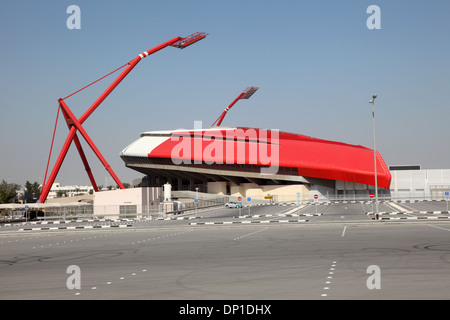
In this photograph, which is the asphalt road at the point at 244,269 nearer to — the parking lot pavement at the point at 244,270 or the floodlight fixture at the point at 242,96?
the parking lot pavement at the point at 244,270

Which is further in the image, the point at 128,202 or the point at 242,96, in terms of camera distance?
the point at 242,96

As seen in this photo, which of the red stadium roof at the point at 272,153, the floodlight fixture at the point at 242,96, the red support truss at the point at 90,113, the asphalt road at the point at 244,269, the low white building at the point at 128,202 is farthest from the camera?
the floodlight fixture at the point at 242,96

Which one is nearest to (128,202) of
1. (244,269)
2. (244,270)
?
(244,269)

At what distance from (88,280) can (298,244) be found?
1149 cm

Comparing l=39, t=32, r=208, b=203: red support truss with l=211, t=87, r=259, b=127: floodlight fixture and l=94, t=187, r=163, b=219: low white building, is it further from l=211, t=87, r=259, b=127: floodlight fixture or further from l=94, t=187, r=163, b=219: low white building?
l=211, t=87, r=259, b=127: floodlight fixture

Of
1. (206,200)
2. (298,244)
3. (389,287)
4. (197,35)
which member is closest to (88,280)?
(389,287)

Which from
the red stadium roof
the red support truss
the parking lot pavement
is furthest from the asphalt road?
the red stadium roof

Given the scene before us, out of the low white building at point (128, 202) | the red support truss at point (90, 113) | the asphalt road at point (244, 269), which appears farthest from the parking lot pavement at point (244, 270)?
the red support truss at point (90, 113)

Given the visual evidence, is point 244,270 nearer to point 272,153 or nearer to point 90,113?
point 90,113

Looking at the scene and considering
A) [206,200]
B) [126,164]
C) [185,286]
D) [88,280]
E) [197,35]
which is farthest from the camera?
[126,164]

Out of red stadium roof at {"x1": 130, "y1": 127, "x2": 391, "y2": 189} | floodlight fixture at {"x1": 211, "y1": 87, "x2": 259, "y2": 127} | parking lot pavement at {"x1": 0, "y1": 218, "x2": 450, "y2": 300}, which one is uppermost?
floodlight fixture at {"x1": 211, "y1": 87, "x2": 259, "y2": 127}

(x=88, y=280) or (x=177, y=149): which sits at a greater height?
(x=177, y=149)
